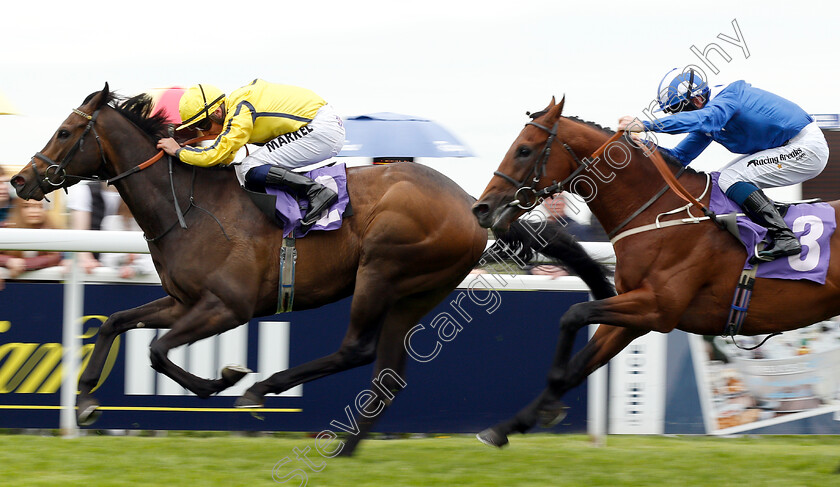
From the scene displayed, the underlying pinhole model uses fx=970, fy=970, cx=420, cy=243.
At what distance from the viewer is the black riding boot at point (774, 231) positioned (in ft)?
15.5

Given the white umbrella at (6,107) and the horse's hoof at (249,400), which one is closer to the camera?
the horse's hoof at (249,400)

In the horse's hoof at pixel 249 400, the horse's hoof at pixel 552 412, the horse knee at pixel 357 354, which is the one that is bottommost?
the horse's hoof at pixel 249 400

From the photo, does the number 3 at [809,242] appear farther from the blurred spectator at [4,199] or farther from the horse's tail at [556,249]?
the blurred spectator at [4,199]

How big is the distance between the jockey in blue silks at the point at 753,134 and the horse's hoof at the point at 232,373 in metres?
2.32

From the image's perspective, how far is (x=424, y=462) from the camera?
5133mm

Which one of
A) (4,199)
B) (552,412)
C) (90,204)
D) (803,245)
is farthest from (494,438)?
(4,199)

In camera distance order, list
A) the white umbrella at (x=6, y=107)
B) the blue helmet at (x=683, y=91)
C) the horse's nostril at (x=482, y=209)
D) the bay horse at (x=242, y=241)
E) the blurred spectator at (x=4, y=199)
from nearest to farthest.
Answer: the horse's nostril at (x=482, y=209), the blue helmet at (x=683, y=91), the bay horse at (x=242, y=241), the blurred spectator at (x=4, y=199), the white umbrella at (x=6, y=107)

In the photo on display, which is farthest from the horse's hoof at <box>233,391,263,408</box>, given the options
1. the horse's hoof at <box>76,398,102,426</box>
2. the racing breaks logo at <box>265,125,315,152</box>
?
the racing breaks logo at <box>265,125,315,152</box>

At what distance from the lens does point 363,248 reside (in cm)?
529

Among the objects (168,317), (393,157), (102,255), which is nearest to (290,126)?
(168,317)

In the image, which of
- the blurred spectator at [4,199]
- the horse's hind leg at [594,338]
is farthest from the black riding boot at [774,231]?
the blurred spectator at [4,199]

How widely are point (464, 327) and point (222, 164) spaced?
6.10 feet

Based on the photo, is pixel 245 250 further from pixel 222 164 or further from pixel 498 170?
pixel 498 170

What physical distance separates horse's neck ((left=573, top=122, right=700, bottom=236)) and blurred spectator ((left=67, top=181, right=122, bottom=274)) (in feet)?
12.9
